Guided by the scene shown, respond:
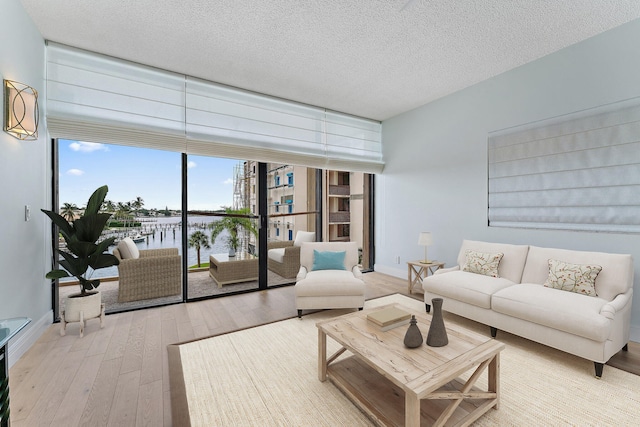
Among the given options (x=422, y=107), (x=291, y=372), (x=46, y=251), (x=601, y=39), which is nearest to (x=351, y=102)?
(x=422, y=107)

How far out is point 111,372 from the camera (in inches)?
82.4

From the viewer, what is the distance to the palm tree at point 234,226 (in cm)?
394

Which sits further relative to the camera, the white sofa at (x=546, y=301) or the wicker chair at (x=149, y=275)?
the wicker chair at (x=149, y=275)

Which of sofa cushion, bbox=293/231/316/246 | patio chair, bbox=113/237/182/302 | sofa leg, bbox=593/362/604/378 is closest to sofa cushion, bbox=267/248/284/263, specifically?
sofa cushion, bbox=293/231/316/246

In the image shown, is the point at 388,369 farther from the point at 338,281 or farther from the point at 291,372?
the point at 338,281

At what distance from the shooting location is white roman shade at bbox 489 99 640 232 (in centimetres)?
257

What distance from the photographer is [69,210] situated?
120 inches

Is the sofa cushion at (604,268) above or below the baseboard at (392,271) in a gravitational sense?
above

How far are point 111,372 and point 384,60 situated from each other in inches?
155

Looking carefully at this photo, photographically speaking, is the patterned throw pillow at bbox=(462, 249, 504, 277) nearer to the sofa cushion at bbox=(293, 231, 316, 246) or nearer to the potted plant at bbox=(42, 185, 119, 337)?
the sofa cushion at bbox=(293, 231, 316, 246)

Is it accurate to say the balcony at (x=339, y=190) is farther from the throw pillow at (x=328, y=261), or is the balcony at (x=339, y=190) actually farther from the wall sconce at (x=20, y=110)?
the wall sconce at (x=20, y=110)

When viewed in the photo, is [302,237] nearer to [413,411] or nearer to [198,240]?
[198,240]

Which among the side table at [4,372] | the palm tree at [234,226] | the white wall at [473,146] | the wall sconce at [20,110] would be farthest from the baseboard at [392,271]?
the wall sconce at [20,110]

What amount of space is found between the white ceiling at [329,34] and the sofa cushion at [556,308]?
2.48 meters
